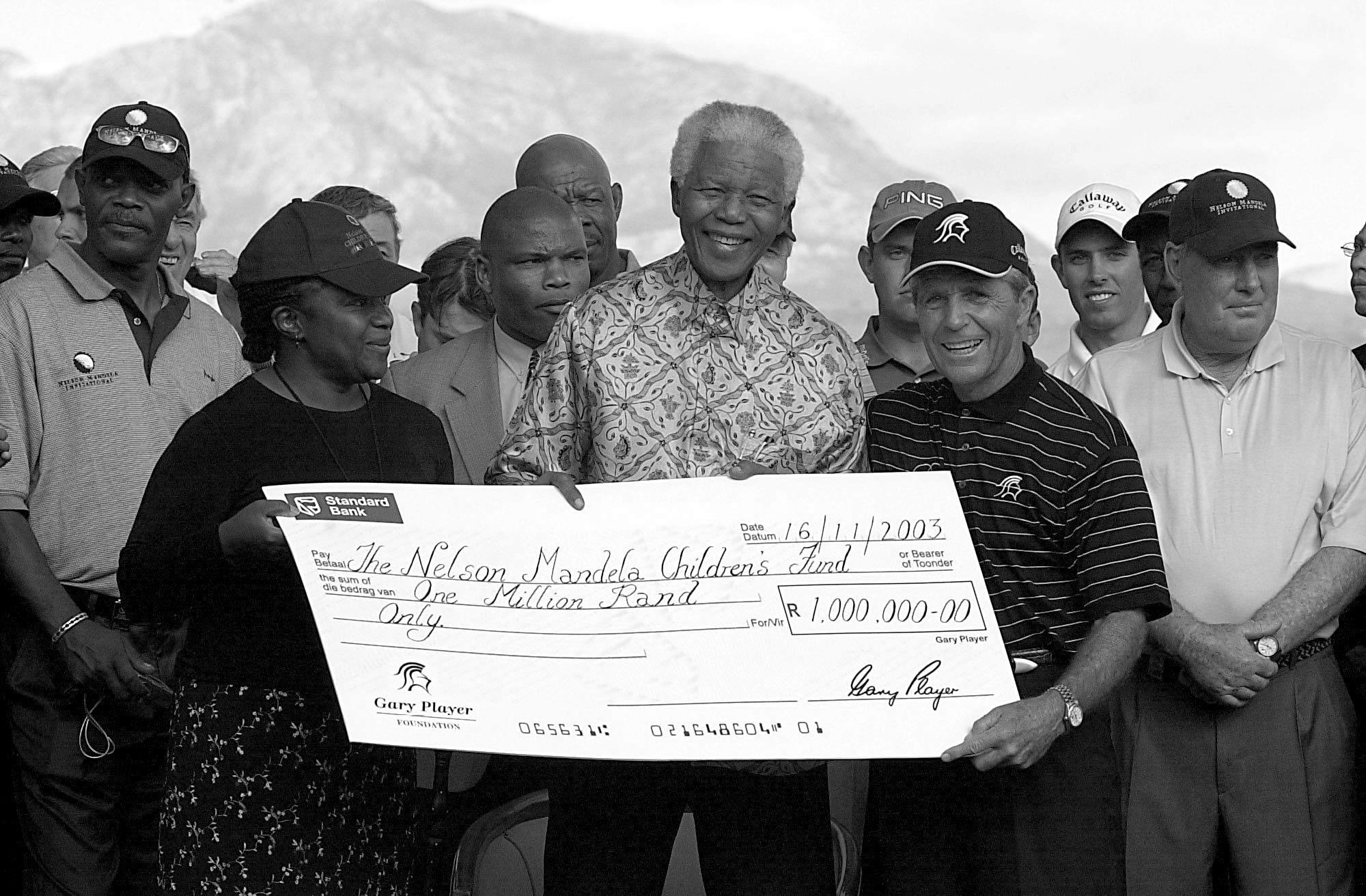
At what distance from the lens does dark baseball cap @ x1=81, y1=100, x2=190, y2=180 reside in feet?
11.3

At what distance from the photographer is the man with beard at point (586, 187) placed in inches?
174

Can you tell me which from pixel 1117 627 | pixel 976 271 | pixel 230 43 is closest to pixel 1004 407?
pixel 976 271

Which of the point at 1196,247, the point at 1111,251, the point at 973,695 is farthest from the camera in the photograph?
the point at 1111,251

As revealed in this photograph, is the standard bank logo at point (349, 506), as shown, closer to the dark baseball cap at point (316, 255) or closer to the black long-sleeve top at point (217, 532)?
the black long-sleeve top at point (217, 532)

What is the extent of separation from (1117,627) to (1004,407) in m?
0.43

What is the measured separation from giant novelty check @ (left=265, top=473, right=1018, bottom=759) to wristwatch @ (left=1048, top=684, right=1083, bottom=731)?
4.1 inches

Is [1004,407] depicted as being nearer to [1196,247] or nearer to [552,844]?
[1196,247]

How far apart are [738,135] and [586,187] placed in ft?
5.91

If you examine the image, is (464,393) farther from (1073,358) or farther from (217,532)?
(1073,358)

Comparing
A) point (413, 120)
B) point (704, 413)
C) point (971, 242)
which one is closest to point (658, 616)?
point (704, 413)

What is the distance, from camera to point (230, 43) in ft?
86.0

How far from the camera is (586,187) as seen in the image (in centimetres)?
446

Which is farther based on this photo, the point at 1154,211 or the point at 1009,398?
the point at 1154,211

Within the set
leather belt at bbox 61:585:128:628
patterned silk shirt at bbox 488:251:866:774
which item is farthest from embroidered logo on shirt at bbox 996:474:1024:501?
leather belt at bbox 61:585:128:628
